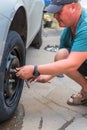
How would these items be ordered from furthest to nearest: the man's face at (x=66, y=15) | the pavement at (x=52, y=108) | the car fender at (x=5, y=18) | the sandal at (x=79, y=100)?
the sandal at (x=79, y=100) → the pavement at (x=52, y=108) → the man's face at (x=66, y=15) → the car fender at (x=5, y=18)

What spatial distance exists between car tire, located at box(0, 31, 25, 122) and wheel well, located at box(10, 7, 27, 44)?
198 millimetres

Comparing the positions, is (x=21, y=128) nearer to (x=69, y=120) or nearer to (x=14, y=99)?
(x=14, y=99)

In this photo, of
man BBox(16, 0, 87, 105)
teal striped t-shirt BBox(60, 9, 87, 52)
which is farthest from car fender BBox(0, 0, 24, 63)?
teal striped t-shirt BBox(60, 9, 87, 52)

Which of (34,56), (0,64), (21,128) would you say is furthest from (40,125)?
(34,56)

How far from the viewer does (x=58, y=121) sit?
312 cm

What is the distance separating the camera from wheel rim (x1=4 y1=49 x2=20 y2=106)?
278 centimetres

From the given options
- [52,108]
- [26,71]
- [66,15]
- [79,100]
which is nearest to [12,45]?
[26,71]

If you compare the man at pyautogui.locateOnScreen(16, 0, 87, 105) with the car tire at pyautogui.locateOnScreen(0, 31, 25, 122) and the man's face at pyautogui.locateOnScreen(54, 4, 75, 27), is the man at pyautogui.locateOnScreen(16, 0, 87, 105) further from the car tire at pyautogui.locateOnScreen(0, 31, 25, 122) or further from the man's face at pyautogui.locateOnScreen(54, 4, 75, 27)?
the car tire at pyautogui.locateOnScreen(0, 31, 25, 122)

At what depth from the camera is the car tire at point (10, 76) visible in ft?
8.71

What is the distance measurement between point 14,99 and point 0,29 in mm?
824

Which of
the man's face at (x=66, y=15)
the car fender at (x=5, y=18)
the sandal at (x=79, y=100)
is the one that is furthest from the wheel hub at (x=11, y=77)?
the sandal at (x=79, y=100)

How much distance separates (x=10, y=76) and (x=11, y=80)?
0.22ft

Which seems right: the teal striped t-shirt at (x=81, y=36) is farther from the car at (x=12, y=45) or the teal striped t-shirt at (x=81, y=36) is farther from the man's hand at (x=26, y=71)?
the car at (x=12, y=45)

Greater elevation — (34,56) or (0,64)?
(0,64)
